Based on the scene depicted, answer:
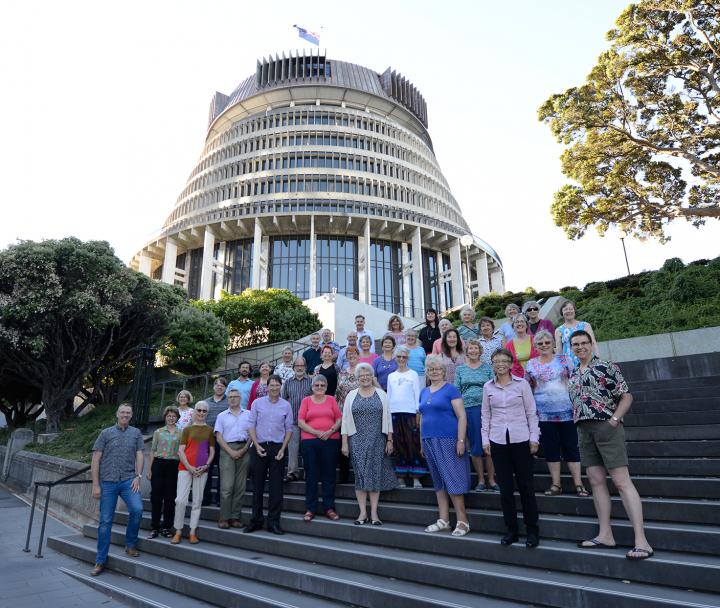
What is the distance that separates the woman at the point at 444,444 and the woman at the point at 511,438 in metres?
0.35

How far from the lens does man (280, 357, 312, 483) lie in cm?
698

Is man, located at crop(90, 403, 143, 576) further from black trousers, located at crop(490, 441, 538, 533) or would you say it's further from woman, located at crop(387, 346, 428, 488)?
black trousers, located at crop(490, 441, 538, 533)

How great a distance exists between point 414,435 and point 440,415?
3.04 ft

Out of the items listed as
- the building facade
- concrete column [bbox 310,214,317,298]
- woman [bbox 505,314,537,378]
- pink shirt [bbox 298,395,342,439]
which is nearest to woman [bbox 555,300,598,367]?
woman [bbox 505,314,537,378]

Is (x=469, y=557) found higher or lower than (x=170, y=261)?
lower

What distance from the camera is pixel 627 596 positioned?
3.18 metres

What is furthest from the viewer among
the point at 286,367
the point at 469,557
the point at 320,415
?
the point at 286,367

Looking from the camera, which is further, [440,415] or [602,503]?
[440,415]

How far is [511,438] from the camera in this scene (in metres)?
4.45

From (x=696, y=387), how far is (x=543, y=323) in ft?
10.5

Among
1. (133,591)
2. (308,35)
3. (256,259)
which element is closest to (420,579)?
(133,591)

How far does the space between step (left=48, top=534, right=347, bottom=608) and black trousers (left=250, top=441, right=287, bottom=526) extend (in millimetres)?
815

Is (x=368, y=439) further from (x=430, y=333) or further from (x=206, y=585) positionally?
(x=430, y=333)

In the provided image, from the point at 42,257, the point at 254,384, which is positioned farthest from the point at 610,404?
the point at 42,257
